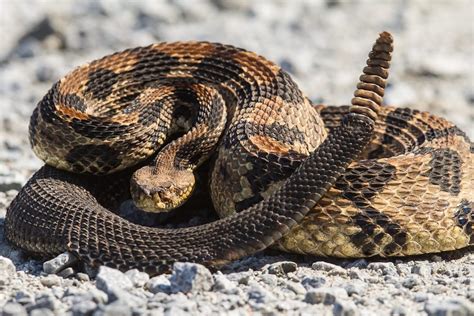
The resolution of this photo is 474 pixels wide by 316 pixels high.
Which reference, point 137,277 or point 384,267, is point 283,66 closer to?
point 384,267

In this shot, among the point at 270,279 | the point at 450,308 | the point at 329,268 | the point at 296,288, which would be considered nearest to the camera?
the point at 450,308

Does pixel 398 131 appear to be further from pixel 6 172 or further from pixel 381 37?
pixel 6 172

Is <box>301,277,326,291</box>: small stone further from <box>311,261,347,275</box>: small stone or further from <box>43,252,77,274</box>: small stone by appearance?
<box>43,252,77,274</box>: small stone

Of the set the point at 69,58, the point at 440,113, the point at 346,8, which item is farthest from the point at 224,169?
the point at 346,8

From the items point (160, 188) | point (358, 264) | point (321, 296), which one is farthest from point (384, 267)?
point (160, 188)

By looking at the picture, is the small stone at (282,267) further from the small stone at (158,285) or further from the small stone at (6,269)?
the small stone at (6,269)

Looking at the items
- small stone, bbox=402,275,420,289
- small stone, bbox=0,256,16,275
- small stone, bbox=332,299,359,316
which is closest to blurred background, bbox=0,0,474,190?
small stone, bbox=0,256,16,275
